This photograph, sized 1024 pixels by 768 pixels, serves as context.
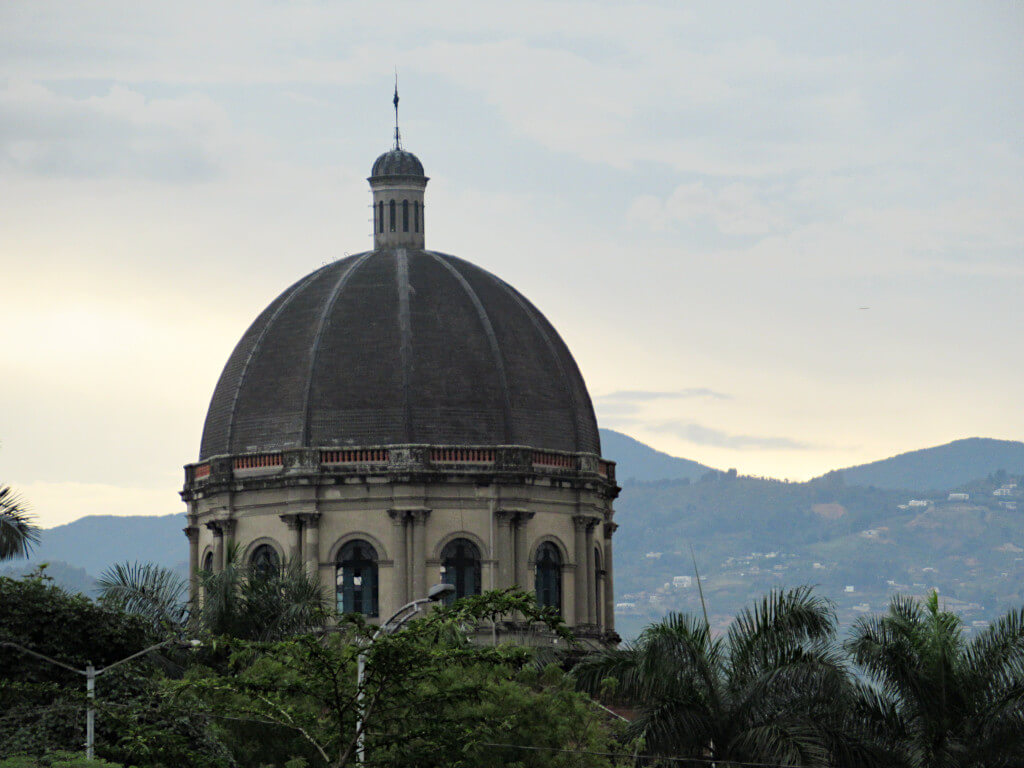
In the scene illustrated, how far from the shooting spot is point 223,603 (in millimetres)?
61719

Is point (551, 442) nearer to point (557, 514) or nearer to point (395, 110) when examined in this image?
point (557, 514)

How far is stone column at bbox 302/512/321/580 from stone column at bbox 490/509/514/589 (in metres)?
5.49

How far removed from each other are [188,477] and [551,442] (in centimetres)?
1214

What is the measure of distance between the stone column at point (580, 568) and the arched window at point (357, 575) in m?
6.96

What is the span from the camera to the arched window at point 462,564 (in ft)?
266

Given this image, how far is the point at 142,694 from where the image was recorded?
52219 millimetres

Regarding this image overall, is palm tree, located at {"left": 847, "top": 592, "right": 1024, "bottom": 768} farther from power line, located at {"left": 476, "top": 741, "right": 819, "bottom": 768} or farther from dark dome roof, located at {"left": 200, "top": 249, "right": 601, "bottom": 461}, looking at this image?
dark dome roof, located at {"left": 200, "top": 249, "right": 601, "bottom": 461}

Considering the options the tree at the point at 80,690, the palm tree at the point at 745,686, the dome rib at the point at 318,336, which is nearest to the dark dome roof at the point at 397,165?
the dome rib at the point at 318,336

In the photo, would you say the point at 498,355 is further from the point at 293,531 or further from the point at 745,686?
the point at 745,686

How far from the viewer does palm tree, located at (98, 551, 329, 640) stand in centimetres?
6134

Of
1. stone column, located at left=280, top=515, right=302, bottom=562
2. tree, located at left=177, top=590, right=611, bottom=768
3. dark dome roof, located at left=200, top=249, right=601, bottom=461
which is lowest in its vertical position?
tree, located at left=177, top=590, right=611, bottom=768

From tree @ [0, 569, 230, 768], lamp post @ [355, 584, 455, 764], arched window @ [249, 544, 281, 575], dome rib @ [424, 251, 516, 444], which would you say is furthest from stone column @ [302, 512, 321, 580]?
lamp post @ [355, 584, 455, 764]

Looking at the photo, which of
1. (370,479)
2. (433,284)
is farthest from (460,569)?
(433,284)

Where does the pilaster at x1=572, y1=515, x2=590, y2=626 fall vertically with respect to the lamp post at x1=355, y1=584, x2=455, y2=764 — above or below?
above
